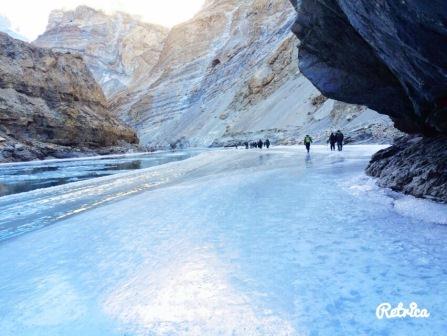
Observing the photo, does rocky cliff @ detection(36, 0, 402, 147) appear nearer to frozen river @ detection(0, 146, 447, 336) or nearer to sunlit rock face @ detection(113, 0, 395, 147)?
sunlit rock face @ detection(113, 0, 395, 147)

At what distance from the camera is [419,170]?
26.1 ft

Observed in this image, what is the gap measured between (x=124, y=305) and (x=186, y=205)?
16.1 ft

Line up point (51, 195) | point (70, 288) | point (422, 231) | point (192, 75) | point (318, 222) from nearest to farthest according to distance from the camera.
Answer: point (70, 288)
point (422, 231)
point (318, 222)
point (51, 195)
point (192, 75)

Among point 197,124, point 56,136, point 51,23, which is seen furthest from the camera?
point 51,23

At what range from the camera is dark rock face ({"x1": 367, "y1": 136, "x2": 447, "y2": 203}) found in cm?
688

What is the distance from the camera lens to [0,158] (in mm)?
40938

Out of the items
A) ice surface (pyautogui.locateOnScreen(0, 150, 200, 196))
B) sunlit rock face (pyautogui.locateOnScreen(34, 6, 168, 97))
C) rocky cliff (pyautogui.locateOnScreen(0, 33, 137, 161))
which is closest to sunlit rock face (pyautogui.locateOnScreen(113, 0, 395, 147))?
sunlit rock face (pyautogui.locateOnScreen(34, 6, 168, 97))

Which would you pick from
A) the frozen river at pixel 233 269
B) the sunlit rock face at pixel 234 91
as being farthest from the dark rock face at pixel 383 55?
the sunlit rock face at pixel 234 91

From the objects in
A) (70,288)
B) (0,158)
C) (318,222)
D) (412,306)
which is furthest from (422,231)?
(0,158)

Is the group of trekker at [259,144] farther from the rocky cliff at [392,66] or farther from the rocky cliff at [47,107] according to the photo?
the rocky cliff at [392,66]

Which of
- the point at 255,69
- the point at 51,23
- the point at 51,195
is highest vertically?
the point at 51,23

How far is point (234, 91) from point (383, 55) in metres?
73.7

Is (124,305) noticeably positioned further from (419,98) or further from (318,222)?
(419,98)

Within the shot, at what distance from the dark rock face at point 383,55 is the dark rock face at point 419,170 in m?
0.62
